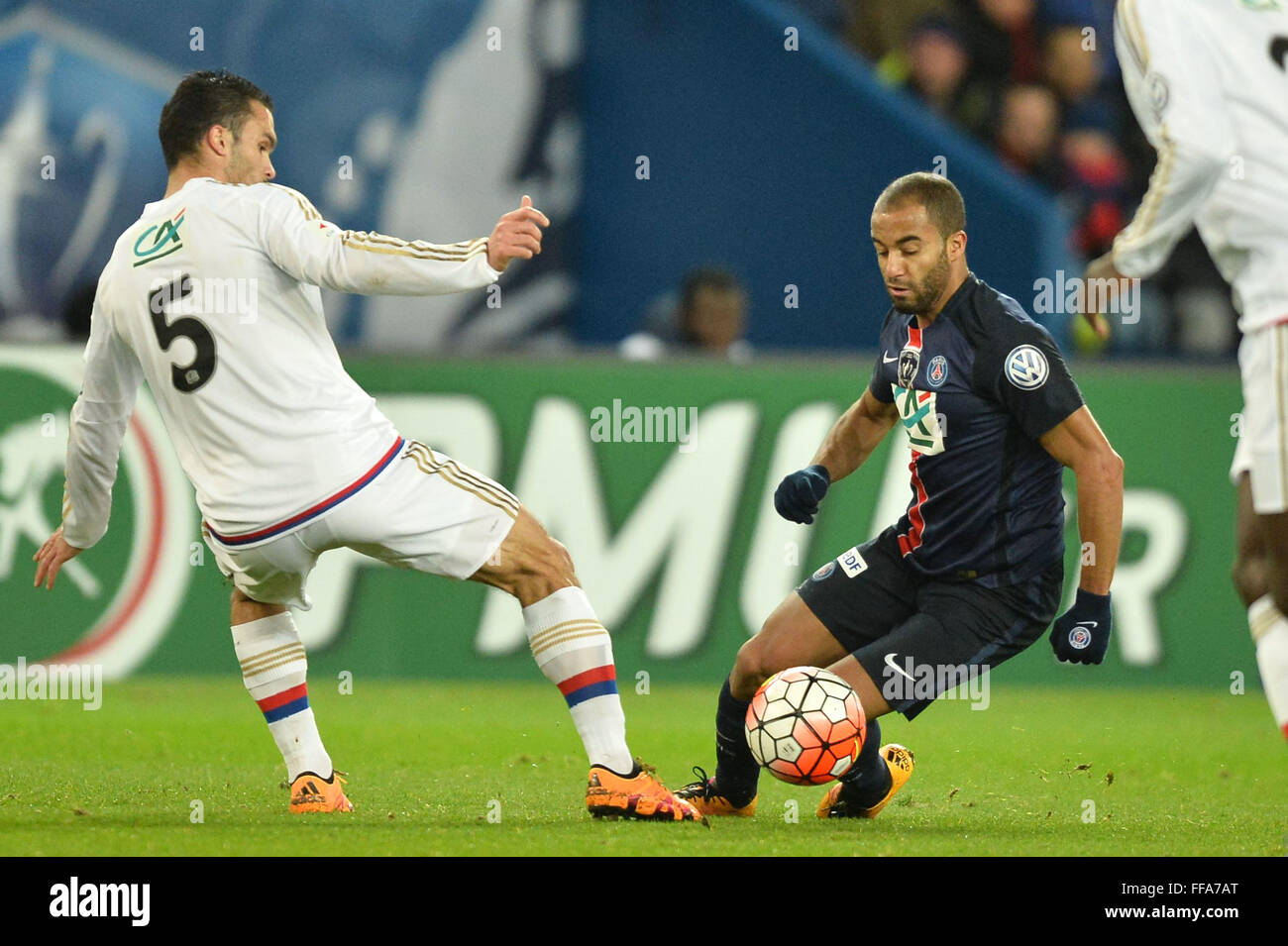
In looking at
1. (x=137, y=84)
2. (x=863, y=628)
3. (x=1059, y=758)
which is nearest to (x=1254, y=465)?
(x=863, y=628)

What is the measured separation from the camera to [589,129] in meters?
11.8

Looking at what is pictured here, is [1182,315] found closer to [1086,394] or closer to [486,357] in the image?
[1086,394]

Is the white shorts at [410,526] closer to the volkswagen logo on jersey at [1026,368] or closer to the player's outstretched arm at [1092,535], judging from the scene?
the volkswagen logo on jersey at [1026,368]

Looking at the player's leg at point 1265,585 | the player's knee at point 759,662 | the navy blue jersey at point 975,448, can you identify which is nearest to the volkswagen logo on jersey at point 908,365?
the navy blue jersey at point 975,448

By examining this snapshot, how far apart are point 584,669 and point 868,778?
3.23 ft

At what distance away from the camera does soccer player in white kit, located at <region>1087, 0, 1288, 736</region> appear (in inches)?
168

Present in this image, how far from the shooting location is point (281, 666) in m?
5.49

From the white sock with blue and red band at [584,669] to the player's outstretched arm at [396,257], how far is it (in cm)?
99

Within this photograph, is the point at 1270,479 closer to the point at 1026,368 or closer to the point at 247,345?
the point at 1026,368

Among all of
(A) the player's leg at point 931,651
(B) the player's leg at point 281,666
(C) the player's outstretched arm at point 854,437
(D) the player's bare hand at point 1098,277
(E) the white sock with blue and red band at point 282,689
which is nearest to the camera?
(D) the player's bare hand at point 1098,277

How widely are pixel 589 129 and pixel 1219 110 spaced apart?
7.78 metres

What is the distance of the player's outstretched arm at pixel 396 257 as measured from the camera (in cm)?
495

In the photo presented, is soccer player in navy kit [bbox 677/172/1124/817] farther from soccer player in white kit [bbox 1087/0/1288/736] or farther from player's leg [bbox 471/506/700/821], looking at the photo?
soccer player in white kit [bbox 1087/0/1288/736]

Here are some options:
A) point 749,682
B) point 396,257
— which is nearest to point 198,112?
point 396,257
